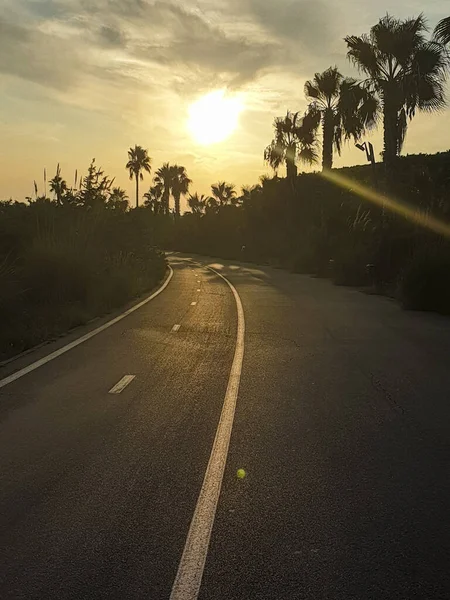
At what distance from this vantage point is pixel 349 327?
1786 centimetres

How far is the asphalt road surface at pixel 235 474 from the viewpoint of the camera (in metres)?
4.52

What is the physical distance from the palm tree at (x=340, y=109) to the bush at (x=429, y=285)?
12.8m

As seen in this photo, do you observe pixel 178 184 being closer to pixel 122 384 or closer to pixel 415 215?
pixel 415 215

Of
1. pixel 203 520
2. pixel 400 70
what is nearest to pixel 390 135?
pixel 400 70

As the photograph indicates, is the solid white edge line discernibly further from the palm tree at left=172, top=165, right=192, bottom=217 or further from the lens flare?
the palm tree at left=172, top=165, right=192, bottom=217

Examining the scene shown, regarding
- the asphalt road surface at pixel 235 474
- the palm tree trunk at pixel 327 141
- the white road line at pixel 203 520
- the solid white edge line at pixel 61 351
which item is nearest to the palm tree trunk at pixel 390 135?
the solid white edge line at pixel 61 351

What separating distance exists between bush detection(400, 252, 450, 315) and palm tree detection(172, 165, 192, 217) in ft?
305

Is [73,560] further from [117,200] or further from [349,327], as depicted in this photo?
[117,200]

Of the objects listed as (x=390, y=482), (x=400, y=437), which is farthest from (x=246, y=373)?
(x=390, y=482)

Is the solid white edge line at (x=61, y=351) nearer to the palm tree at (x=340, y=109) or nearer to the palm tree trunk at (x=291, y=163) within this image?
the palm tree at (x=340, y=109)

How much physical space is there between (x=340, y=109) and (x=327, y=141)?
43.4ft

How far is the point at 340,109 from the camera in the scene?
3494 cm

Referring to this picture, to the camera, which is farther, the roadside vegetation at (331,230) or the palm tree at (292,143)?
the palm tree at (292,143)

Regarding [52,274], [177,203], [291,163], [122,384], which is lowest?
[122,384]
